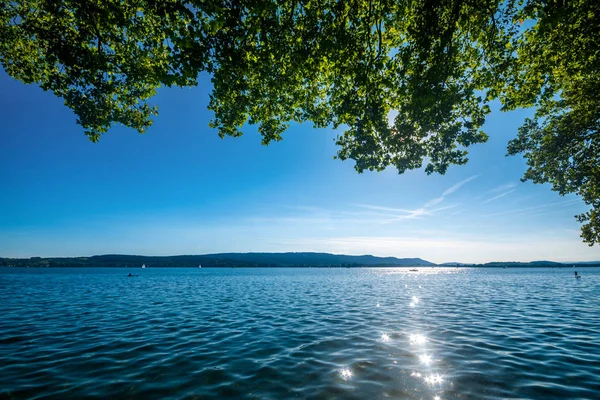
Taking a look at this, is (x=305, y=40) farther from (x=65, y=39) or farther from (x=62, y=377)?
(x=62, y=377)

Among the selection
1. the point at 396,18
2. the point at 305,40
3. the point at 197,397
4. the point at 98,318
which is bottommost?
the point at 98,318

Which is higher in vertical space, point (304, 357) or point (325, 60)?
point (325, 60)

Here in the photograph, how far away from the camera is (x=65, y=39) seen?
40.2ft

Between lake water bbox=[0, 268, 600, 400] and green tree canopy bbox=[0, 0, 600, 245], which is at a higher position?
green tree canopy bbox=[0, 0, 600, 245]

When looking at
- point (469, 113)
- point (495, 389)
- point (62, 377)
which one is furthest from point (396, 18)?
point (62, 377)

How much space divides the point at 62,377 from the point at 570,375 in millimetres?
17206

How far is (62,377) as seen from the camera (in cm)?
855

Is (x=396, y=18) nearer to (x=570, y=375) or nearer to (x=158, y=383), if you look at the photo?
(x=570, y=375)

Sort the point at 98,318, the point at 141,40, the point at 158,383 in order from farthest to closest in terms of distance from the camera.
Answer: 1. the point at 98,318
2. the point at 141,40
3. the point at 158,383

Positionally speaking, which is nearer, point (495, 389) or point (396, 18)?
point (495, 389)

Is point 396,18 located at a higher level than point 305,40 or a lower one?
higher

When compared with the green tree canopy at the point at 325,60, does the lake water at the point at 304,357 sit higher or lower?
lower

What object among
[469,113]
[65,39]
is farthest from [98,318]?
[469,113]

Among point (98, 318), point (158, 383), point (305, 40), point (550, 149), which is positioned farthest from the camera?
point (550, 149)
